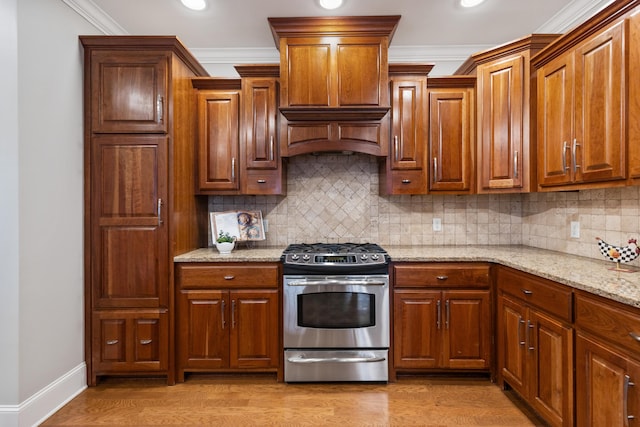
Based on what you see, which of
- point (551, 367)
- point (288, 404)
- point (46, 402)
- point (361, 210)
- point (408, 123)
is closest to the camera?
point (551, 367)

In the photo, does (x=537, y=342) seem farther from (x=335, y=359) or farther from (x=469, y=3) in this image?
(x=469, y=3)

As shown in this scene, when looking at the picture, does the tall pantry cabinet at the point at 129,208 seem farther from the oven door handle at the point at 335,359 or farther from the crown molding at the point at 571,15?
the crown molding at the point at 571,15

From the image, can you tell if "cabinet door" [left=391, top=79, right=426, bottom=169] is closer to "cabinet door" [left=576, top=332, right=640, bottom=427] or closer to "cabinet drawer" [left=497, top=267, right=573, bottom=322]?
"cabinet drawer" [left=497, top=267, right=573, bottom=322]

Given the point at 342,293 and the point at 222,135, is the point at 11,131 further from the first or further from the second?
the point at 342,293

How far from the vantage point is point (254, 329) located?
2.52 m

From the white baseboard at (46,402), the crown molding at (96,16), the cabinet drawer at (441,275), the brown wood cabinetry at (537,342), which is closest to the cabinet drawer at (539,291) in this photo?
the brown wood cabinetry at (537,342)

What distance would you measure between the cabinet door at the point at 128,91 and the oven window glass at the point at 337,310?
5.45 feet

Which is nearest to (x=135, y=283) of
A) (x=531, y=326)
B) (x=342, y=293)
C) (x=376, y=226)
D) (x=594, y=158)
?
(x=342, y=293)

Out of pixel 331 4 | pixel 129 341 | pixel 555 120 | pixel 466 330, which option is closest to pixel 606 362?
pixel 466 330

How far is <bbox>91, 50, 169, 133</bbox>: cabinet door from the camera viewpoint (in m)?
2.46

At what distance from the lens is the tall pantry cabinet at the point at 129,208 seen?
2.46m

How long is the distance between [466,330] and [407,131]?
1603 millimetres

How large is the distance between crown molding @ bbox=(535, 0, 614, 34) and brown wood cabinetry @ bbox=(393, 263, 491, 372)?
1980 millimetres

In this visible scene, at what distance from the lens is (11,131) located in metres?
1.96
